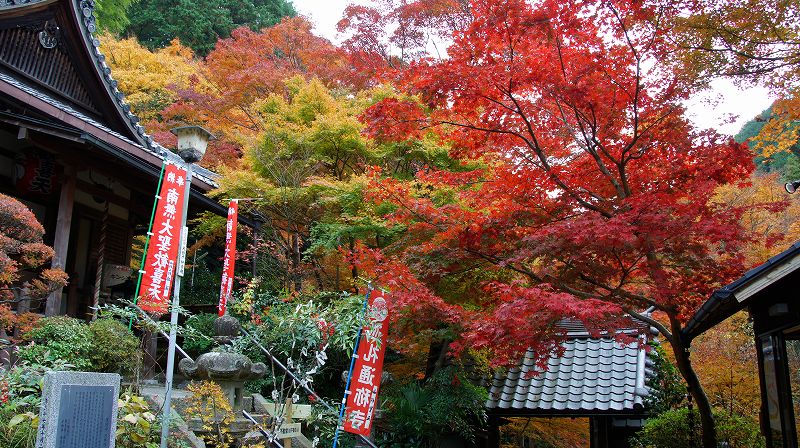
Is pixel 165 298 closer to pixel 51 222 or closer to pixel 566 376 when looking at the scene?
pixel 51 222

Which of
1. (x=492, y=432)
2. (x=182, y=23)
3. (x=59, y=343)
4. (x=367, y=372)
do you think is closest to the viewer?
(x=59, y=343)

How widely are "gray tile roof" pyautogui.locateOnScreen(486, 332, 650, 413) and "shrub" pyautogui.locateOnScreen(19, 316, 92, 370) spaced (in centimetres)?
620

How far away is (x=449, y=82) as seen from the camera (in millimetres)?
8133

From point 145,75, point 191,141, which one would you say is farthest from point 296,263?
point 145,75

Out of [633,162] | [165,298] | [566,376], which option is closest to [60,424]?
[165,298]

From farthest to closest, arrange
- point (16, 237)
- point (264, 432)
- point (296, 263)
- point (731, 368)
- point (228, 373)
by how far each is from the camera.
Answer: point (296, 263) → point (731, 368) → point (264, 432) → point (228, 373) → point (16, 237)

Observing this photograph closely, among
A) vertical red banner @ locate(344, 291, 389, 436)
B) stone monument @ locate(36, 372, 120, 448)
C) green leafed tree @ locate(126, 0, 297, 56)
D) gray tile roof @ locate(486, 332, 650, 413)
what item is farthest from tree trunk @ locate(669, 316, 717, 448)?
green leafed tree @ locate(126, 0, 297, 56)

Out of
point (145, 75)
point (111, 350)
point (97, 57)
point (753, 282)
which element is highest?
point (145, 75)

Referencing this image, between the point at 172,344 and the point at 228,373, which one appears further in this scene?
the point at 228,373

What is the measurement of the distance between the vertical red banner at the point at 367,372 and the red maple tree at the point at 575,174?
1.20 ft

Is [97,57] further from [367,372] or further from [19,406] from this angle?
[367,372]

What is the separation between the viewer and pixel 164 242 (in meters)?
8.93

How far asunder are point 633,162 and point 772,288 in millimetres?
2580

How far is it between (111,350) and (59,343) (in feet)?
2.22
